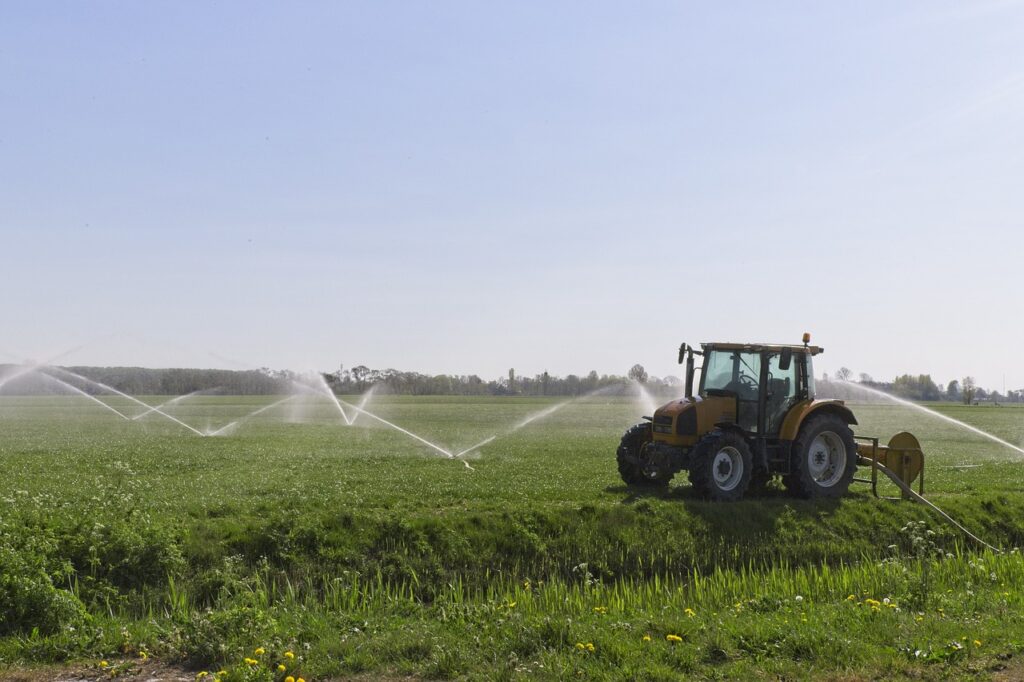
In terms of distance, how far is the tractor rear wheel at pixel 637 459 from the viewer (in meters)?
19.0

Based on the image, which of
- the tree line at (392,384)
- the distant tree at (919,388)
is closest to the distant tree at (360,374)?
the tree line at (392,384)

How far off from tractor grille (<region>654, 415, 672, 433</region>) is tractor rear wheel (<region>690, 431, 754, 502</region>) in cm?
76

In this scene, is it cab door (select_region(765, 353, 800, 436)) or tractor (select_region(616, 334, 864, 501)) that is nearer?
tractor (select_region(616, 334, 864, 501))

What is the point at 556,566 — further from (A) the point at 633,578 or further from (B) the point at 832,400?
→ (B) the point at 832,400

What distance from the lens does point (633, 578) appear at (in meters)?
14.5

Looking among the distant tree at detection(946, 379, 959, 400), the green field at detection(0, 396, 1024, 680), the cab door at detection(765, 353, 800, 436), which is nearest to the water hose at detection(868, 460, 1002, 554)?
the green field at detection(0, 396, 1024, 680)

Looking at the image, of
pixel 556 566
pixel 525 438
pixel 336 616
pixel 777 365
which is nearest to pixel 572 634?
pixel 336 616

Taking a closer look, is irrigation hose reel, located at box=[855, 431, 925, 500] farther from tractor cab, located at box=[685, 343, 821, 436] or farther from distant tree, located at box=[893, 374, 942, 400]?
distant tree, located at box=[893, 374, 942, 400]

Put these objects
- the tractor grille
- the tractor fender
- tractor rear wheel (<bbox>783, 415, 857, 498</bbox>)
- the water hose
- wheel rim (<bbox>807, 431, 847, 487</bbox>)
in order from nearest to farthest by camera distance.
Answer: the water hose → the tractor grille → the tractor fender → tractor rear wheel (<bbox>783, 415, 857, 498</bbox>) → wheel rim (<bbox>807, 431, 847, 487</bbox>)

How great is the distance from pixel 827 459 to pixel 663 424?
3.96 meters

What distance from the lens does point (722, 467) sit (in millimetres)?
17500

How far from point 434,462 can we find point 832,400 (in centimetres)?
1090

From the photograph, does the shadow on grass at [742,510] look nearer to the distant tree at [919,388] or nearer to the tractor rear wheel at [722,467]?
the tractor rear wheel at [722,467]

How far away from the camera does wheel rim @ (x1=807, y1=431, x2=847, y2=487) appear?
18938 millimetres
